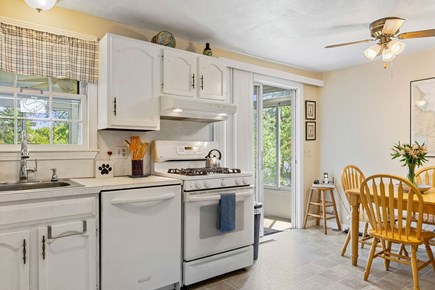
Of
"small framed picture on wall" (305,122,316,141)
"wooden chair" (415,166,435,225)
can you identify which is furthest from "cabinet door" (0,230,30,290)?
"small framed picture on wall" (305,122,316,141)

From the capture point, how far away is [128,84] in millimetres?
2613

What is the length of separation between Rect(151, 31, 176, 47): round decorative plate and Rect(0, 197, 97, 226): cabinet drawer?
5.22 feet

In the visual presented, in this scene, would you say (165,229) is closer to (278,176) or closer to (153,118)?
(153,118)

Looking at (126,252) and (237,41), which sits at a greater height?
(237,41)

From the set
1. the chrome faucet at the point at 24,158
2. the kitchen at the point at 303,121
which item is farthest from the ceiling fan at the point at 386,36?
the chrome faucet at the point at 24,158

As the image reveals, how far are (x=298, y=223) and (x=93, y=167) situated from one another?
123 inches

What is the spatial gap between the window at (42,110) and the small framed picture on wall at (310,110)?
3239 millimetres

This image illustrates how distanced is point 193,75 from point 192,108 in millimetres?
394

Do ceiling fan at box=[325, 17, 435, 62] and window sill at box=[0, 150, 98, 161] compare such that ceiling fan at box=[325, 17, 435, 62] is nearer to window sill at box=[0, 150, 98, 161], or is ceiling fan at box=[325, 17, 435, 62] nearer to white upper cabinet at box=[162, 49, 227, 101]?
white upper cabinet at box=[162, 49, 227, 101]

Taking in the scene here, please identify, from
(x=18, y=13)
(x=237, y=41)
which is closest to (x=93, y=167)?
(x=18, y=13)

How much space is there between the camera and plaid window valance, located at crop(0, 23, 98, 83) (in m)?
2.29

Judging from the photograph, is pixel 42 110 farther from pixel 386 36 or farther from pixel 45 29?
pixel 386 36

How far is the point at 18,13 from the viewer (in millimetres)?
2363

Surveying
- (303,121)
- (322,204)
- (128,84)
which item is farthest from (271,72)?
(128,84)
